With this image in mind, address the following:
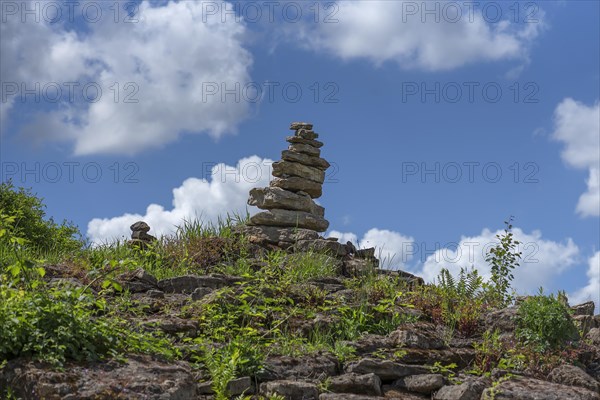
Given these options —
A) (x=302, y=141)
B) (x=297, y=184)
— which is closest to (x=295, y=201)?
(x=297, y=184)

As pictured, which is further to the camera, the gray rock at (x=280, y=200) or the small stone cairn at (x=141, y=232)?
the gray rock at (x=280, y=200)

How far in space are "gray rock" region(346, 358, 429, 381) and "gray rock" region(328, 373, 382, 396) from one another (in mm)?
446

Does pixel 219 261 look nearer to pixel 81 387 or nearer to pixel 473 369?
pixel 473 369

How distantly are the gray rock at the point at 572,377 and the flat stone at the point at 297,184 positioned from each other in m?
9.67

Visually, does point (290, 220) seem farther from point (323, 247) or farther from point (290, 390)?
point (290, 390)

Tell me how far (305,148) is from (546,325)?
934 cm

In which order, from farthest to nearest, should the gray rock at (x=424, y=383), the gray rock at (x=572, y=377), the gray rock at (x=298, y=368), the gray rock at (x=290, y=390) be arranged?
the gray rock at (x=572, y=377), the gray rock at (x=424, y=383), the gray rock at (x=298, y=368), the gray rock at (x=290, y=390)

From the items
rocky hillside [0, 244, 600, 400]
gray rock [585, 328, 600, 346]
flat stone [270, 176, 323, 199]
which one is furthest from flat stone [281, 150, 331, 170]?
gray rock [585, 328, 600, 346]

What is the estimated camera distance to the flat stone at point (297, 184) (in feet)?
65.0

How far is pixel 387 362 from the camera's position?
1052 cm

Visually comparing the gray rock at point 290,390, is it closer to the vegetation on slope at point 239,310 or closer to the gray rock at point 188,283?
the vegetation on slope at point 239,310

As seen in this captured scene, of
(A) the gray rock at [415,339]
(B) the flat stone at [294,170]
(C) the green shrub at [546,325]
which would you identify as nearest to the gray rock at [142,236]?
(B) the flat stone at [294,170]

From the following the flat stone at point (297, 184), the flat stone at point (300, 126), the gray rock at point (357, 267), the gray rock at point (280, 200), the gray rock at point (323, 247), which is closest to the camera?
the gray rock at point (357, 267)

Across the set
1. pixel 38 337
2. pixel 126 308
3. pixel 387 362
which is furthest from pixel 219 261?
pixel 38 337
